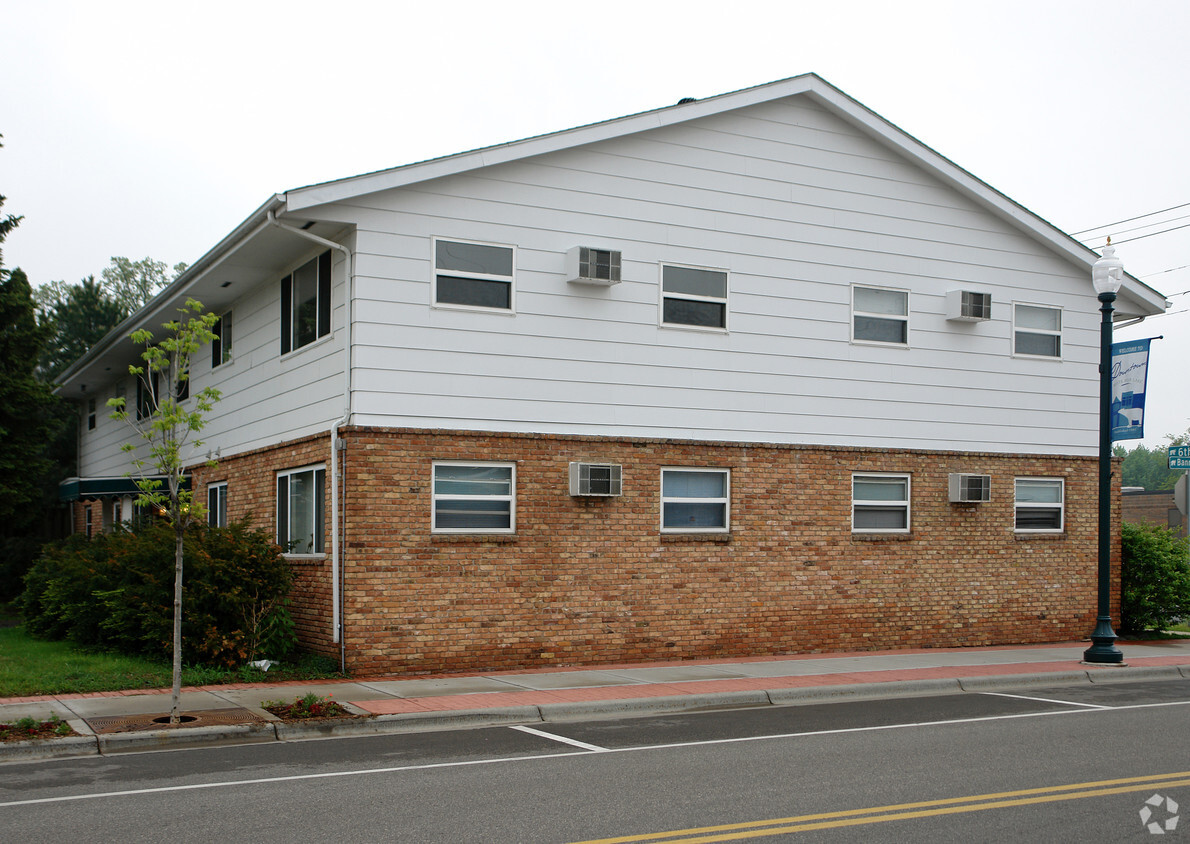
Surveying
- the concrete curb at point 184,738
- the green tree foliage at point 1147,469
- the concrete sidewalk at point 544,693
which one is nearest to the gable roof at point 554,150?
the concrete sidewalk at point 544,693

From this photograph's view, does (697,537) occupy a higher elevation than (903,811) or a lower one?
higher

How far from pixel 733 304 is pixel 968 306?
14.4 ft

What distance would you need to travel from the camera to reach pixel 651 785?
835cm

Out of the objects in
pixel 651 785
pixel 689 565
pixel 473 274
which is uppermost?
pixel 473 274

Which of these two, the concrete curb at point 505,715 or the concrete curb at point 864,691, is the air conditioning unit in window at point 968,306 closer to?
the concrete curb at point 505,715

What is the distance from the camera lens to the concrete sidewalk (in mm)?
10508

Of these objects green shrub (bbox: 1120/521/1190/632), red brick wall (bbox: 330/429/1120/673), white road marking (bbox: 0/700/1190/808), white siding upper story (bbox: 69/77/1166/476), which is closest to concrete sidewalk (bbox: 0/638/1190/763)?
red brick wall (bbox: 330/429/1120/673)

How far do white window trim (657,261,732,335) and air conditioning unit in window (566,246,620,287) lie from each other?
96 centimetres

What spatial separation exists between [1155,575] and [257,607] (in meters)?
15.3

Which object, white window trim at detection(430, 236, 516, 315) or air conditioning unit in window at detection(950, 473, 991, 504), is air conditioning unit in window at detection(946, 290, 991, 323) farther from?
white window trim at detection(430, 236, 516, 315)

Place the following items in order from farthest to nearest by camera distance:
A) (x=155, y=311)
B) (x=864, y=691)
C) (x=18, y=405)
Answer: (x=18, y=405) < (x=155, y=311) < (x=864, y=691)

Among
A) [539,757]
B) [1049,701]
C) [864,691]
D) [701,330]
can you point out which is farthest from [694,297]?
[539,757]

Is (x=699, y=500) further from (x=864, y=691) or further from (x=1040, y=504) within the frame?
(x=1040, y=504)

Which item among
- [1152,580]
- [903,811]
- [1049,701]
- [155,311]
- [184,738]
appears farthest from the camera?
[155,311]
